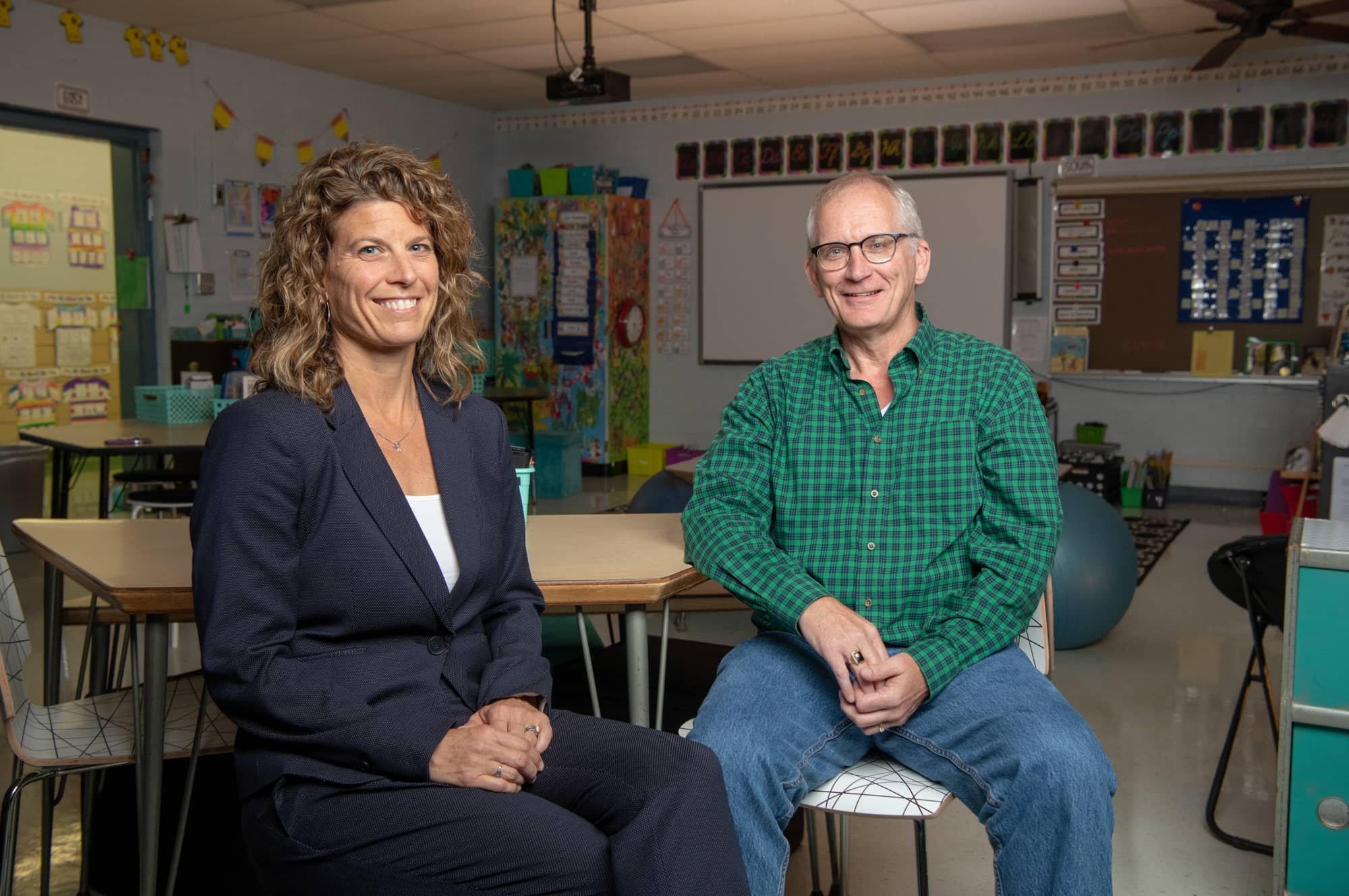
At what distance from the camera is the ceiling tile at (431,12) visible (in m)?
5.99

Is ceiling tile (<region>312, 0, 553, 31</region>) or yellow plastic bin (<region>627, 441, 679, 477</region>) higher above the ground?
ceiling tile (<region>312, 0, 553, 31</region>)

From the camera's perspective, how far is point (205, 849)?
2.29 metres

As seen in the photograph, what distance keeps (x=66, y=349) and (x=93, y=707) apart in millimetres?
4893

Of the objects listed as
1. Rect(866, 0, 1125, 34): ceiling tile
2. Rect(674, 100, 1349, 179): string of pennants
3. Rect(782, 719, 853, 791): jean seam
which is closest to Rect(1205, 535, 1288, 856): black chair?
Rect(782, 719, 853, 791): jean seam

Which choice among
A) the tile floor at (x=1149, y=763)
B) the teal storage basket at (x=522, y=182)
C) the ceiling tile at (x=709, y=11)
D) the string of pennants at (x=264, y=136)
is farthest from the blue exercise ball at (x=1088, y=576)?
the teal storage basket at (x=522, y=182)

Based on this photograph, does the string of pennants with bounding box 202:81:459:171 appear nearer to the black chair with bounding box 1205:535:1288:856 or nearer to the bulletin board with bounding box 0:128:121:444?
the bulletin board with bounding box 0:128:121:444

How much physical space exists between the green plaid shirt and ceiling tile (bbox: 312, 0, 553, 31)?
4598mm

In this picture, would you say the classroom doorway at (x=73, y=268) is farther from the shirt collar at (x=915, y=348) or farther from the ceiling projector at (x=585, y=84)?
the shirt collar at (x=915, y=348)

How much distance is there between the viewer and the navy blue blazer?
4.70 feet

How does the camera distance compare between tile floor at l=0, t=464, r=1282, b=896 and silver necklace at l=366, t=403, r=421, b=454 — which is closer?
silver necklace at l=366, t=403, r=421, b=454

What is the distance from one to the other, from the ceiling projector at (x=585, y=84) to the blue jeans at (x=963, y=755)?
4.52 meters

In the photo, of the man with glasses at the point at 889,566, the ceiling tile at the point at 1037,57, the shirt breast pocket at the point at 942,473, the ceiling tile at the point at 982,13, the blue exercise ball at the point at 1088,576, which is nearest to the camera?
the man with glasses at the point at 889,566

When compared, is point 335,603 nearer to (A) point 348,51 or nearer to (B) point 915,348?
(B) point 915,348

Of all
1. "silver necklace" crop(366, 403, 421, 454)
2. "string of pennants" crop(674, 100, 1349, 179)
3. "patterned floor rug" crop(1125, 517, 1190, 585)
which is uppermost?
"string of pennants" crop(674, 100, 1349, 179)
